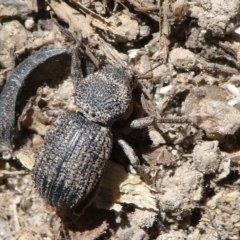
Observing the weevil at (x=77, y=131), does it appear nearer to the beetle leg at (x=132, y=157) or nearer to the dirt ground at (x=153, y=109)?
the beetle leg at (x=132, y=157)

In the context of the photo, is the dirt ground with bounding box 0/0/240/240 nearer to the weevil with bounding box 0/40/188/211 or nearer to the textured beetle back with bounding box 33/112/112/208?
the weevil with bounding box 0/40/188/211

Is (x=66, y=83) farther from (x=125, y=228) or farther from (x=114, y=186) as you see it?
(x=125, y=228)

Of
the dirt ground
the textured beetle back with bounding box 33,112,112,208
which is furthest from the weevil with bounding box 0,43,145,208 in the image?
the dirt ground

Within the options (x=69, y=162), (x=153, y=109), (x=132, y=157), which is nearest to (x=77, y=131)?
(x=69, y=162)

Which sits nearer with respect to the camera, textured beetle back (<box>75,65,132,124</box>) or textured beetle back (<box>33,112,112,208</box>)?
textured beetle back (<box>33,112,112,208</box>)

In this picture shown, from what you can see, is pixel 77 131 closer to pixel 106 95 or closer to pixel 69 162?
pixel 69 162

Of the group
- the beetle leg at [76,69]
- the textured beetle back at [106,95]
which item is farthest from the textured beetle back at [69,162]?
the beetle leg at [76,69]
